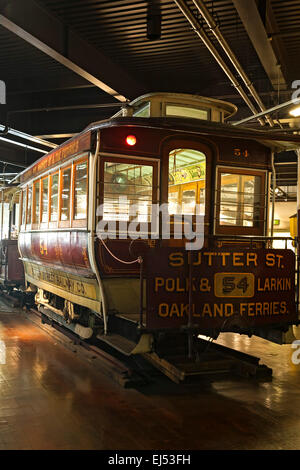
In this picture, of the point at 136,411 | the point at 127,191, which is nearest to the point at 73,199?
the point at 127,191

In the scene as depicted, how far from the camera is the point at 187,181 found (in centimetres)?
809

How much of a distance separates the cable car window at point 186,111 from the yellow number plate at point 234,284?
126 inches

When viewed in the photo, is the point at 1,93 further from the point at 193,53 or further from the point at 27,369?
the point at 27,369

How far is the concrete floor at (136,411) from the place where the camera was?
4.43m

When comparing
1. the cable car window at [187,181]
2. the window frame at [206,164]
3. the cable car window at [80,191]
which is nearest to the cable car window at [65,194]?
the cable car window at [80,191]

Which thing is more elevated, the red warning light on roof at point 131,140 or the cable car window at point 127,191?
the red warning light on roof at point 131,140

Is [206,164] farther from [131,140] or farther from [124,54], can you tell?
[124,54]

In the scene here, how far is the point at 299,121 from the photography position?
12.4m

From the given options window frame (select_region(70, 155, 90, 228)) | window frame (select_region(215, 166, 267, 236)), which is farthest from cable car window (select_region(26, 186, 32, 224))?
window frame (select_region(215, 166, 267, 236))

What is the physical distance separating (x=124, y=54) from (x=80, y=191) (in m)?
4.93

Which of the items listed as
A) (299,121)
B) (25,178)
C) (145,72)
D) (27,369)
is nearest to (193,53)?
(145,72)

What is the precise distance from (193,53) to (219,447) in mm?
8705

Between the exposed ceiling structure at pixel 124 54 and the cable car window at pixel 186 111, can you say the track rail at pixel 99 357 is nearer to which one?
the cable car window at pixel 186 111

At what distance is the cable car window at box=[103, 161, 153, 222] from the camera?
674 centimetres
